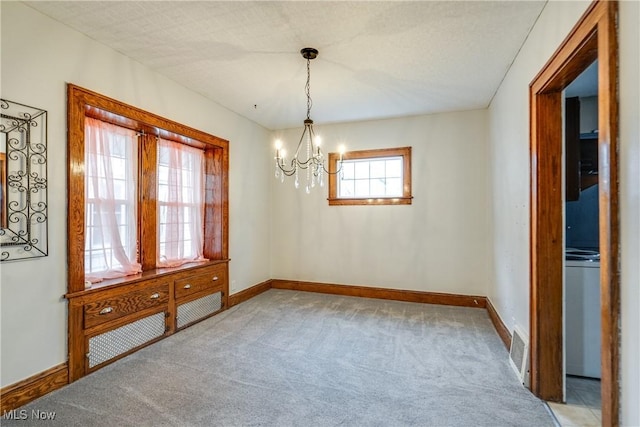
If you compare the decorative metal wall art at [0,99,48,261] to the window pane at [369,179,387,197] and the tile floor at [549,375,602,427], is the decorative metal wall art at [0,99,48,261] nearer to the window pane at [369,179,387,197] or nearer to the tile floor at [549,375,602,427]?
the tile floor at [549,375,602,427]

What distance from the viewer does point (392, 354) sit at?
9.37 ft

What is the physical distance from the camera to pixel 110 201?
3.01m

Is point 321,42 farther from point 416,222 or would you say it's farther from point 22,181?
point 416,222

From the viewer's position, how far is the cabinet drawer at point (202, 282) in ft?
11.5

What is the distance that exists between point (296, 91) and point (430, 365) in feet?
10.5

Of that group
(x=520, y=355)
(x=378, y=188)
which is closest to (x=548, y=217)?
(x=520, y=355)

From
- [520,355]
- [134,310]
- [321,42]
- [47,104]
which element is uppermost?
[321,42]

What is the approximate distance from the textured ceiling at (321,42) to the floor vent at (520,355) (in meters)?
2.48

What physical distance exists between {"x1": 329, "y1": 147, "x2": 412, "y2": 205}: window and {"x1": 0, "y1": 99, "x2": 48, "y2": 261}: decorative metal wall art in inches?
137

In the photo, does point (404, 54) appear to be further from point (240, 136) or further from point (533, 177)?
point (240, 136)

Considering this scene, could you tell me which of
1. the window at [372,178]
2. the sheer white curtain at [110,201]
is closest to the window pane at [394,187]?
the window at [372,178]

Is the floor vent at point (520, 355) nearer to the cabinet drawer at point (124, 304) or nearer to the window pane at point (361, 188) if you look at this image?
the window pane at point (361, 188)

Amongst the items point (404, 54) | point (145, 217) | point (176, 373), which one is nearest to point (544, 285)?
point (404, 54)

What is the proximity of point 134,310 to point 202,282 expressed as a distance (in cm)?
92
